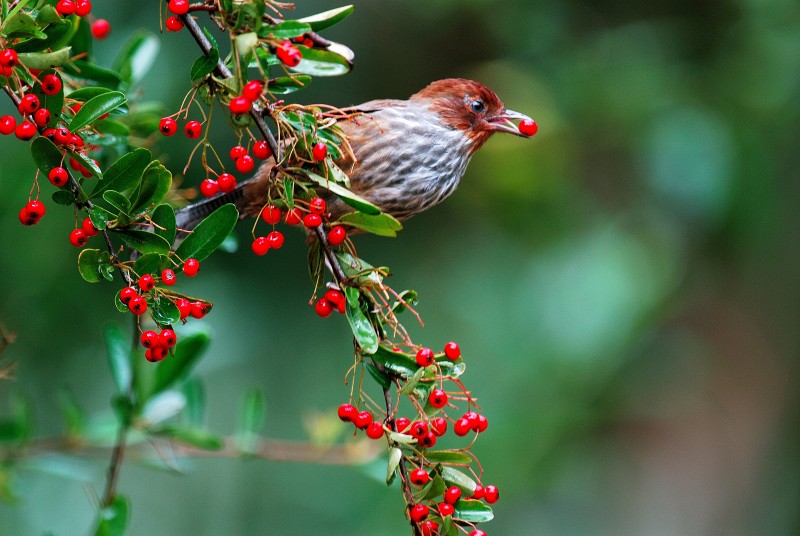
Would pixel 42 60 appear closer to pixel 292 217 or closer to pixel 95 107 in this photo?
pixel 95 107

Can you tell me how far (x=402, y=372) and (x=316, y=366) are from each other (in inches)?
141

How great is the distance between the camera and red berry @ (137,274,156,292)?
158 centimetres

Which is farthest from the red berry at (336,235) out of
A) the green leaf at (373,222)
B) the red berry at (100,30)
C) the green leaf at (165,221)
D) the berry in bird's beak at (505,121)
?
the berry in bird's beak at (505,121)

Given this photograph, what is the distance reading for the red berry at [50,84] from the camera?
1.58 m

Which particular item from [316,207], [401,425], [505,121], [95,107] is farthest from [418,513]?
[505,121]

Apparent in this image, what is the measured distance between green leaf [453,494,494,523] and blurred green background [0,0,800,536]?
98.3 inches

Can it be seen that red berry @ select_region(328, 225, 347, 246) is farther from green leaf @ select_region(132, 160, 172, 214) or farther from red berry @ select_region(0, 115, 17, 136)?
red berry @ select_region(0, 115, 17, 136)

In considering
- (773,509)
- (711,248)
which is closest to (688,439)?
(773,509)

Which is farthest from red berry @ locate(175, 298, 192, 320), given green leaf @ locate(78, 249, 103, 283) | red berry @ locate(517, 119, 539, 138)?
red berry @ locate(517, 119, 539, 138)

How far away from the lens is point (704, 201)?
482 cm

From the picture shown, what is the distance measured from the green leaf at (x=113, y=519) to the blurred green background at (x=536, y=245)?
189 centimetres

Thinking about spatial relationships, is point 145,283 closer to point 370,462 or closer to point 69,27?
point 69,27

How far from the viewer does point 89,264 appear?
1.58 meters

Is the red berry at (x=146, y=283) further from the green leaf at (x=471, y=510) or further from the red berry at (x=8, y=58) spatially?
the green leaf at (x=471, y=510)
